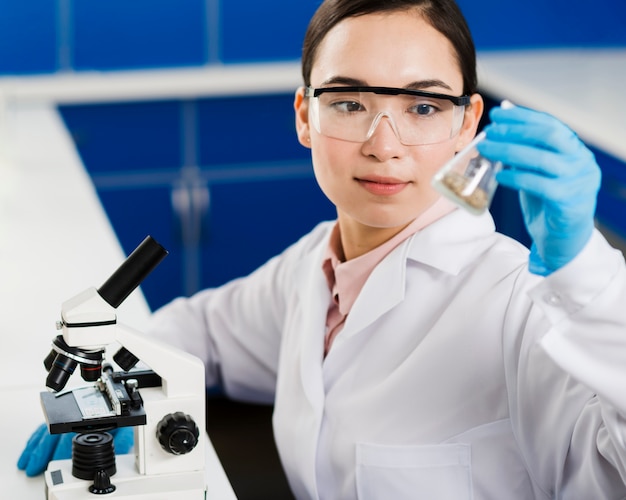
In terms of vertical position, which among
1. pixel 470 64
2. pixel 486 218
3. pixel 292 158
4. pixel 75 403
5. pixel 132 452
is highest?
pixel 470 64

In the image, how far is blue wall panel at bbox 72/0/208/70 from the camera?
4.52 metres

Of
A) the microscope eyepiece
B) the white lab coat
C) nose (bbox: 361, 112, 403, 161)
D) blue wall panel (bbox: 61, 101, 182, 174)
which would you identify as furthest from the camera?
blue wall panel (bbox: 61, 101, 182, 174)

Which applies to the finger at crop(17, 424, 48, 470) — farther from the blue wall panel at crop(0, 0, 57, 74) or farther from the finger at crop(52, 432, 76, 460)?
the blue wall panel at crop(0, 0, 57, 74)

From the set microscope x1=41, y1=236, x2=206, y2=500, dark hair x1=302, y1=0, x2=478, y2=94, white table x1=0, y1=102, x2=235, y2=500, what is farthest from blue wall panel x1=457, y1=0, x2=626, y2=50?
microscope x1=41, y1=236, x2=206, y2=500

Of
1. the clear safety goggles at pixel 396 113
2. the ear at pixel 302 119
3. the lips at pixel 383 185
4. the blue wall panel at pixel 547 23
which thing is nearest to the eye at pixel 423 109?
the clear safety goggles at pixel 396 113

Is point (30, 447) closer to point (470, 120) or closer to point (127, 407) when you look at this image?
point (127, 407)

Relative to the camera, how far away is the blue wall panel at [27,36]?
4.41m

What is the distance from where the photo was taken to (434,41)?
1.64m

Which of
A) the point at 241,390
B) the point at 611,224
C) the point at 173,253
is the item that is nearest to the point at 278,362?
the point at 241,390

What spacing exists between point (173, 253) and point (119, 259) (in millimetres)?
1696

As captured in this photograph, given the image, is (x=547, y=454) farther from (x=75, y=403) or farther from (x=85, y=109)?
(x=85, y=109)

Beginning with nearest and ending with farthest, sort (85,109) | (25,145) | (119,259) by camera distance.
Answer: (119,259) < (25,145) < (85,109)

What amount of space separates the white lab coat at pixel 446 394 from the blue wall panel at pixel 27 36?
9.66ft

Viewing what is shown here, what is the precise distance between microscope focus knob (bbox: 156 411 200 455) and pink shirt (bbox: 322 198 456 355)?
0.45 meters
